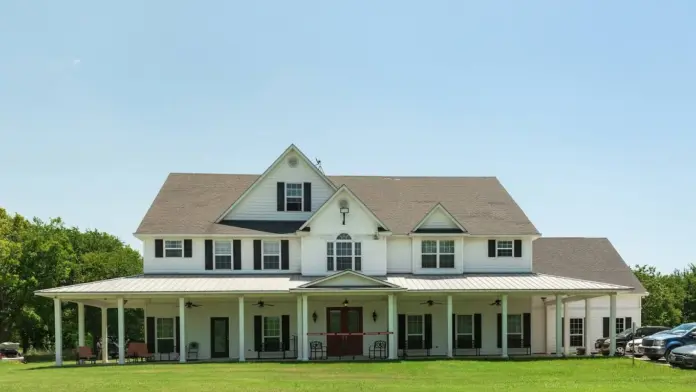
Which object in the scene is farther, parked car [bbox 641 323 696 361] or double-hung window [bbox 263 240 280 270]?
double-hung window [bbox 263 240 280 270]

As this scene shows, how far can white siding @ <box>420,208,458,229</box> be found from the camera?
37.1m

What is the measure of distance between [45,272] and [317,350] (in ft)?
85.5

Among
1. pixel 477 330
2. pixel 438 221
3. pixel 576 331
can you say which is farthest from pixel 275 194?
pixel 576 331

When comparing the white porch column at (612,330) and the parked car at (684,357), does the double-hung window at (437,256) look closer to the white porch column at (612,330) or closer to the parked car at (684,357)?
the white porch column at (612,330)

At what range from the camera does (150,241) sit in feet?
118

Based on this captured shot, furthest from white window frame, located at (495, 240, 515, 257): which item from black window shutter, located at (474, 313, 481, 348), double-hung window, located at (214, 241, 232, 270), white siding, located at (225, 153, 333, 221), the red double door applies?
double-hung window, located at (214, 241, 232, 270)

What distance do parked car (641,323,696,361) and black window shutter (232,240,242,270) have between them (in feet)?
61.3

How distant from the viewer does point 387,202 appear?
40031mm

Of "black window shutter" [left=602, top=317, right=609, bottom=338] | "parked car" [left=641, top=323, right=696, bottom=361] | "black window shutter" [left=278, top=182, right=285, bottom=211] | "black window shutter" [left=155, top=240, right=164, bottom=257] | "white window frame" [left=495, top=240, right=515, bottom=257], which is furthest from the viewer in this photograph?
"black window shutter" [left=602, top=317, right=609, bottom=338]

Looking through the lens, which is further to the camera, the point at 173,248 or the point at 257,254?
the point at 257,254

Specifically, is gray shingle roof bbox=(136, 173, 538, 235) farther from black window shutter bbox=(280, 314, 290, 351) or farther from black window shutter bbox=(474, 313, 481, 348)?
black window shutter bbox=(280, 314, 290, 351)

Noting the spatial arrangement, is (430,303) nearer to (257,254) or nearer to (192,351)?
(257,254)

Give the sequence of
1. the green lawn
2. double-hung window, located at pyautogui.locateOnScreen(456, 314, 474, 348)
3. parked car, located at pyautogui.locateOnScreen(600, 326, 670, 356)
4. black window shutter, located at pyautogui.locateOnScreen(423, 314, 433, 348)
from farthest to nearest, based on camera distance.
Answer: double-hung window, located at pyautogui.locateOnScreen(456, 314, 474, 348) < black window shutter, located at pyautogui.locateOnScreen(423, 314, 433, 348) < parked car, located at pyautogui.locateOnScreen(600, 326, 670, 356) < the green lawn

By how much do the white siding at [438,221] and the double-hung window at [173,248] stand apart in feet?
39.0
